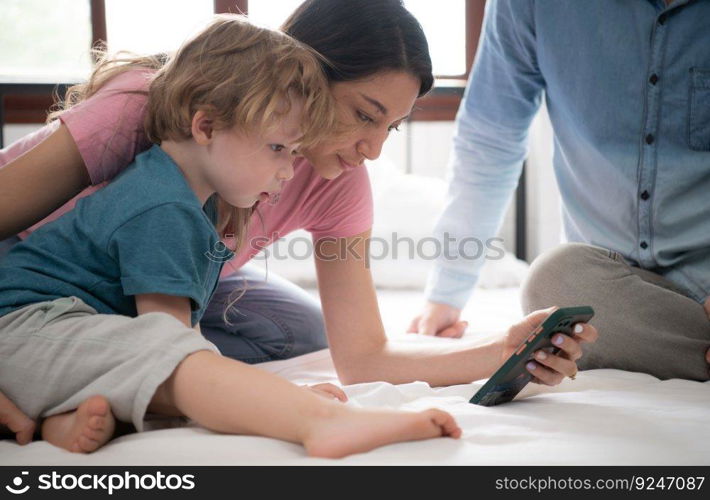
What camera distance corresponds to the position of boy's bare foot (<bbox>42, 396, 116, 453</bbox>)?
0.81m

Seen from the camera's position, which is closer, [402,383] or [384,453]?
[384,453]

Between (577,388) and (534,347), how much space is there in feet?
0.81

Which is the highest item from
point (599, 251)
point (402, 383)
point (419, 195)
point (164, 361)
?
point (164, 361)

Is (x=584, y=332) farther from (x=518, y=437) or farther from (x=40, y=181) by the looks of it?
(x=40, y=181)

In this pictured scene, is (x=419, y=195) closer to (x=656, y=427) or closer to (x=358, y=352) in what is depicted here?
(x=358, y=352)

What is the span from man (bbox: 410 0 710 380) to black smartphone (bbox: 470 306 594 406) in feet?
1.10

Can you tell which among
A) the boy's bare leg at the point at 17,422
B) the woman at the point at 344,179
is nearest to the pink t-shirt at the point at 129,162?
the woman at the point at 344,179

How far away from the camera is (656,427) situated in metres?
0.90

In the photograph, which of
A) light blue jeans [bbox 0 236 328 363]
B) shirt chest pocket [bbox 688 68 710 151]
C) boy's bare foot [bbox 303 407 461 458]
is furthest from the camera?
light blue jeans [bbox 0 236 328 363]

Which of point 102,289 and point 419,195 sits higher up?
point 102,289

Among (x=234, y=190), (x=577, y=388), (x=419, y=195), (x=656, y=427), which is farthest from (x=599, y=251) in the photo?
(x=419, y=195)

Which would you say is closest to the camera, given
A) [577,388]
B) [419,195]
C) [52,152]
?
[52,152]

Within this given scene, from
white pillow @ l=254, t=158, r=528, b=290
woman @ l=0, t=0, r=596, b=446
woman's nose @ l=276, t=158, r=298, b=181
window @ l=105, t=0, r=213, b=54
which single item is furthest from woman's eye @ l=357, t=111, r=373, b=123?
window @ l=105, t=0, r=213, b=54

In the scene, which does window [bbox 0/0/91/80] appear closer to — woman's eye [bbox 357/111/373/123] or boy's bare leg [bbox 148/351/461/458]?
woman's eye [bbox 357/111/373/123]
